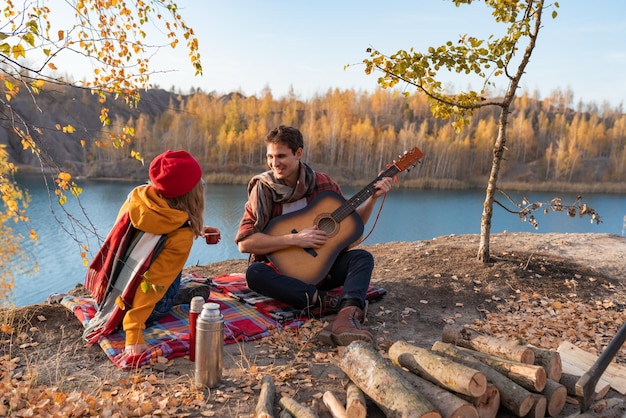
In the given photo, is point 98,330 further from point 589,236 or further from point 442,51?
point 589,236

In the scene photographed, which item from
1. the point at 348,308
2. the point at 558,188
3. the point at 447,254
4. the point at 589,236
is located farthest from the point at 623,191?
the point at 348,308

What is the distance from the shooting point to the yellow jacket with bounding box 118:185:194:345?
322 cm

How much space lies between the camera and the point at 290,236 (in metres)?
4.21

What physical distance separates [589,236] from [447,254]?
3.33m

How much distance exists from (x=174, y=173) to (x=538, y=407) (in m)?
2.58

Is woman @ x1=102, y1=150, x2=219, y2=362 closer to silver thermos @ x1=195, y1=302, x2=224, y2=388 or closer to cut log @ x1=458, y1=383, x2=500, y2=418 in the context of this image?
silver thermos @ x1=195, y1=302, x2=224, y2=388

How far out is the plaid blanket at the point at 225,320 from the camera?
3.36 meters

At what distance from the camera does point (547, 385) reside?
2.70 metres

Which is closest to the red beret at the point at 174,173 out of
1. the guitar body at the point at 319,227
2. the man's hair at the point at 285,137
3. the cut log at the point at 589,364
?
the man's hair at the point at 285,137


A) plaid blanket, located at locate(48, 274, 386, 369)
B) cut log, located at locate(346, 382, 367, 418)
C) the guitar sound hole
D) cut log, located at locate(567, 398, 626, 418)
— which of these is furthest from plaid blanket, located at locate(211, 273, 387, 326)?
cut log, located at locate(567, 398, 626, 418)

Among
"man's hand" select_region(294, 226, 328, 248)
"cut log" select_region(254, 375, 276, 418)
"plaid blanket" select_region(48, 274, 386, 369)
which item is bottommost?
"plaid blanket" select_region(48, 274, 386, 369)

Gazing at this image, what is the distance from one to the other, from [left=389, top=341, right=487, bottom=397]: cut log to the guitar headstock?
1983mm

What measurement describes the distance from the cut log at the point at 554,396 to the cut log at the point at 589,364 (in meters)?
0.58

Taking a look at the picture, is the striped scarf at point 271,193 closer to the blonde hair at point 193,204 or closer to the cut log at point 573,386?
the blonde hair at point 193,204
